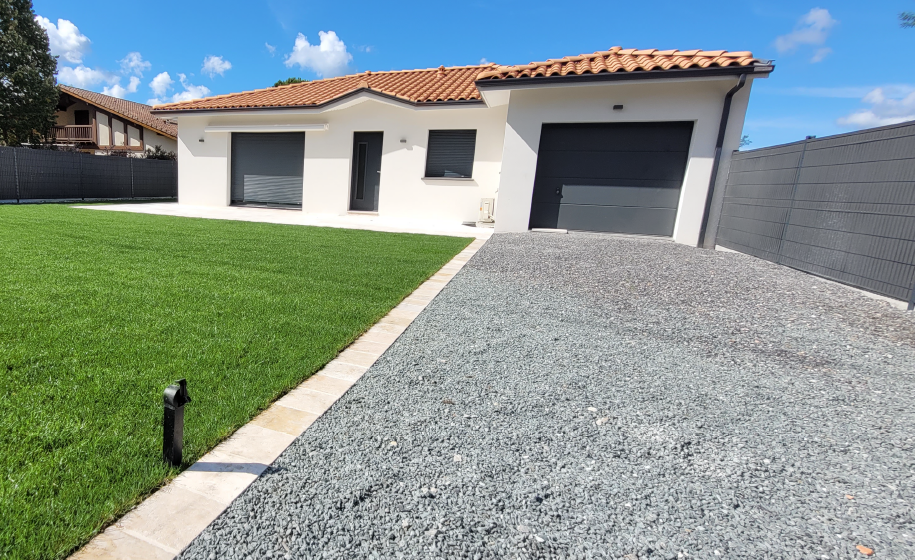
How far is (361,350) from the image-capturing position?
2.74 metres

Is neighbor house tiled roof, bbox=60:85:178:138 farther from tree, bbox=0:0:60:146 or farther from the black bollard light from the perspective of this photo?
the black bollard light

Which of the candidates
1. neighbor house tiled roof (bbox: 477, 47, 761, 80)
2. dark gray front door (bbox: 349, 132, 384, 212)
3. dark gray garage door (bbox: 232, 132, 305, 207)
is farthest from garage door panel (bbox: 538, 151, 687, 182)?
dark gray garage door (bbox: 232, 132, 305, 207)

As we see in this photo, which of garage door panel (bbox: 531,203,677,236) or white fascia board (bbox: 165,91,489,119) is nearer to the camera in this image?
garage door panel (bbox: 531,203,677,236)

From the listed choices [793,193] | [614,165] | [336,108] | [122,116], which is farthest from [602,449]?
[122,116]

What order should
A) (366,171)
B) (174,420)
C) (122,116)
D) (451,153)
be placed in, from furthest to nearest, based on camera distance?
(122,116)
(366,171)
(451,153)
(174,420)

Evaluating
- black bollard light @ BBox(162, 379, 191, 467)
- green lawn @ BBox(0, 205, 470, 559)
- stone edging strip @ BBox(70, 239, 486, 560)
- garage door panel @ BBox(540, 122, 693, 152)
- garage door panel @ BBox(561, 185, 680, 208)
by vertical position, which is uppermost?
garage door panel @ BBox(540, 122, 693, 152)

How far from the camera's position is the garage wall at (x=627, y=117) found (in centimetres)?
789

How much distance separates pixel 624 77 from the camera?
7.64m

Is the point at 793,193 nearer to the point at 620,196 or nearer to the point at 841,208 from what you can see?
the point at 841,208

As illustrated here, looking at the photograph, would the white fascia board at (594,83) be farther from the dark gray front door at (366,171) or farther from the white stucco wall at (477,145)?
the dark gray front door at (366,171)

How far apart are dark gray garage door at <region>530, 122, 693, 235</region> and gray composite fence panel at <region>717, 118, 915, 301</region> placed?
1.54 metres

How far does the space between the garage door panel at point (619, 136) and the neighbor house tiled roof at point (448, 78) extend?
114cm

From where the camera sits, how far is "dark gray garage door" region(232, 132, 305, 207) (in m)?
12.8

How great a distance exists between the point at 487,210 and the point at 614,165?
129 inches
